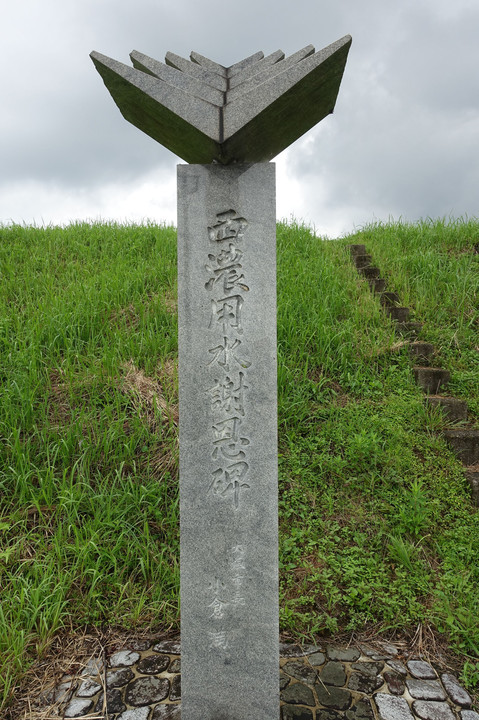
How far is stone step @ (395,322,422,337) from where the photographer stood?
6086 millimetres

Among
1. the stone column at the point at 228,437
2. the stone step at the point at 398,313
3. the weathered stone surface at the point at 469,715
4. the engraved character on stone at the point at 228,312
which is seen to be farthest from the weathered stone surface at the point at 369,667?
the stone step at the point at 398,313

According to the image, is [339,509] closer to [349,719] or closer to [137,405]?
[349,719]

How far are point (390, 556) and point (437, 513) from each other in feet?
2.09

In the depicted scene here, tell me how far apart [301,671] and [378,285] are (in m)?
5.32

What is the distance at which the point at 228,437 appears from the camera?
250 centimetres

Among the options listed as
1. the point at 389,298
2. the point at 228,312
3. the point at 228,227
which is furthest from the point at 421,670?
the point at 389,298

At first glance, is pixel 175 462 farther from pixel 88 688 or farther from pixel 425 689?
pixel 425 689

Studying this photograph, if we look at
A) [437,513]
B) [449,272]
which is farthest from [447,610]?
[449,272]

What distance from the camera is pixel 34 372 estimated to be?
4.86 meters

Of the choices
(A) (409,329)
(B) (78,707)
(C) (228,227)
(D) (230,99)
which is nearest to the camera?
(D) (230,99)

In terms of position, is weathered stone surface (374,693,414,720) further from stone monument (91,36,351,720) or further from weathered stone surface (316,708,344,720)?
stone monument (91,36,351,720)

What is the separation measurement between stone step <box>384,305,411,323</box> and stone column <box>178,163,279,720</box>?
4.37m

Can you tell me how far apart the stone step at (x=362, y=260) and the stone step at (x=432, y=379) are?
2.81 meters

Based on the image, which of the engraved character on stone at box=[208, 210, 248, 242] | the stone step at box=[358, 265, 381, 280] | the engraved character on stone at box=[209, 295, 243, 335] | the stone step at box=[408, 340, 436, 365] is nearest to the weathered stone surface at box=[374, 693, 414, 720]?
the engraved character on stone at box=[209, 295, 243, 335]
